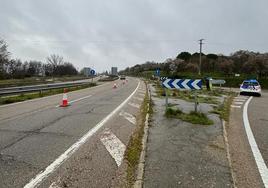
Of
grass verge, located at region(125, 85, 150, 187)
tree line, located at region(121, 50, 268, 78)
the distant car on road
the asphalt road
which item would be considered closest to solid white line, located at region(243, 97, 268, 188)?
grass verge, located at region(125, 85, 150, 187)

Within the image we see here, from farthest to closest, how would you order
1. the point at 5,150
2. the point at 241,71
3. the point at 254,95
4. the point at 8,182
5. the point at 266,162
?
the point at 241,71, the point at 254,95, the point at 5,150, the point at 266,162, the point at 8,182

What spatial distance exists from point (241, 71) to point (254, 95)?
52.0 m

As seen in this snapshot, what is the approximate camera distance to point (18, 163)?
15.0 ft

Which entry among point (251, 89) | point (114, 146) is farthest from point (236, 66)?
point (114, 146)

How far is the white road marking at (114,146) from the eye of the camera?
4.95 m

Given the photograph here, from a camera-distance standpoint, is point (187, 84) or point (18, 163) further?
point (187, 84)

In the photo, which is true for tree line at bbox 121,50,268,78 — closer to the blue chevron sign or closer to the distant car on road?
the distant car on road

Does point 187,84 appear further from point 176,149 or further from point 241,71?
point 241,71

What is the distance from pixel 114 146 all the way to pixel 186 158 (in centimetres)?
176

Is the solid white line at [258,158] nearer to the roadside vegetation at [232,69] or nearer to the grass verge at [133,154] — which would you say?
the grass verge at [133,154]

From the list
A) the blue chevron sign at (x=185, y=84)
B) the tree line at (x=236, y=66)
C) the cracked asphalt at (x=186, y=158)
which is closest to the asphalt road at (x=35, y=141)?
the cracked asphalt at (x=186, y=158)

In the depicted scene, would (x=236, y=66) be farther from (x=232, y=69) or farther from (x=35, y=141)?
(x=35, y=141)

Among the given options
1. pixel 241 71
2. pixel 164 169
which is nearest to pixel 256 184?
pixel 164 169

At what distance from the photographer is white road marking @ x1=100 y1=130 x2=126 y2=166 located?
16.3 feet
